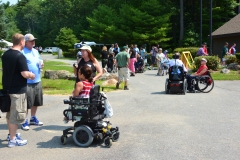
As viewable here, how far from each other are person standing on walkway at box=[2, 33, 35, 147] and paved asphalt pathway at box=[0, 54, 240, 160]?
0.60 meters

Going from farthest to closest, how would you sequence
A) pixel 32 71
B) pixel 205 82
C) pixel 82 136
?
pixel 205 82 < pixel 32 71 < pixel 82 136

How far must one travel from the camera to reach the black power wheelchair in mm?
6273

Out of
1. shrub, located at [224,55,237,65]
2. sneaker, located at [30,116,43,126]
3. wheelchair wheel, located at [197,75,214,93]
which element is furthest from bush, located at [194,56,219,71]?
sneaker, located at [30,116,43,126]

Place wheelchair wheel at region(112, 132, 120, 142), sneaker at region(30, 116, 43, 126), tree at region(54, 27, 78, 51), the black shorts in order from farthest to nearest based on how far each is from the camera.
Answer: tree at region(54, 27, 78, 51), sneaker at region(30, 116, 43, 126), the black shorts, wheelchair wheel at region(112, 132, 120, 142)

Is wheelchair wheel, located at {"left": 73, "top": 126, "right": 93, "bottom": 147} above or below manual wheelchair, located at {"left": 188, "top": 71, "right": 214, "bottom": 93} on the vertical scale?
below

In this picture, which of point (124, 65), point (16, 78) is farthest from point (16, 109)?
point (124, 65)

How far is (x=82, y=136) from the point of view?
6297mm

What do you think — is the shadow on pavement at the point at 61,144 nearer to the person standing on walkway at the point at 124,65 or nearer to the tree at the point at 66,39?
the person standing on walkway at the point at 124,65

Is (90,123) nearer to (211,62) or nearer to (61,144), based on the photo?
(61,144)

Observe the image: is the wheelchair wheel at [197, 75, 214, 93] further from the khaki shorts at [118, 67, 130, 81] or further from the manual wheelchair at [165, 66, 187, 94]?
the khaki shorts at [118, 67, 130, 81]

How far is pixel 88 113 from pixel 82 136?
43cm

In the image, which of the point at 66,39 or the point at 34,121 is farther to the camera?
the point at 66,39

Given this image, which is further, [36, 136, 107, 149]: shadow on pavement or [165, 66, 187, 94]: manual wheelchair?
[165, 66, 187, 94]: manual wheelchair

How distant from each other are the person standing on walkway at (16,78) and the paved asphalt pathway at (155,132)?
1.96ft
